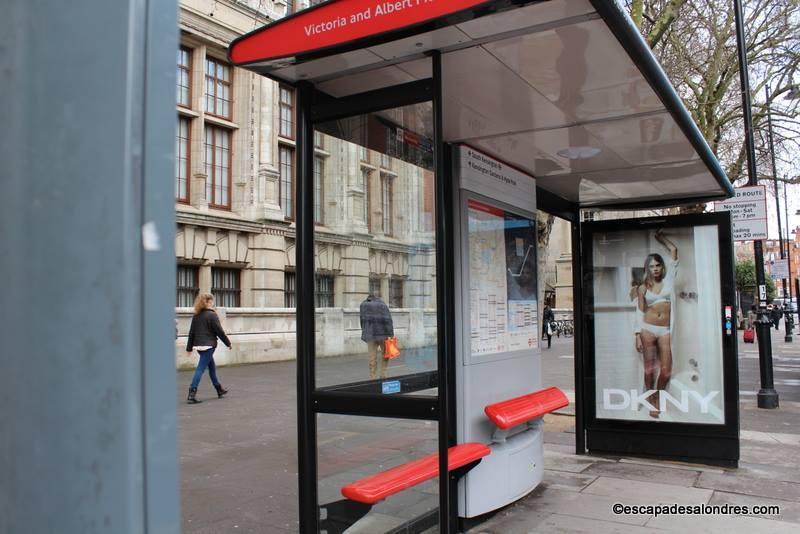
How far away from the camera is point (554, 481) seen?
5961 mm

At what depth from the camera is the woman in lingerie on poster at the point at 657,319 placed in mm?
6781

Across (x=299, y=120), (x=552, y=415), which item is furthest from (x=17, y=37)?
(x=552, y=415)

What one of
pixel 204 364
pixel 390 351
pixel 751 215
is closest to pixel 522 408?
pixel 390 351

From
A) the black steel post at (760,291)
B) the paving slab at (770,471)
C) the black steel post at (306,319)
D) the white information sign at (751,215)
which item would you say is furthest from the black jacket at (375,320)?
the black steel post at (760,291)

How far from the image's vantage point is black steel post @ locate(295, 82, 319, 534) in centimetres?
372

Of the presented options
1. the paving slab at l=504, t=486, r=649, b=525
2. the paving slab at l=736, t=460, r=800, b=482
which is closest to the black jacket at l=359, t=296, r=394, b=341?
the paving slab at l=504, t=486, r=649, b=525

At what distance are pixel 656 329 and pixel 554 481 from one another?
201 cm

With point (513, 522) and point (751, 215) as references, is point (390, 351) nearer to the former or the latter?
point (513, 522)

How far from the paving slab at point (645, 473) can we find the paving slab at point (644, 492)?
148 mm

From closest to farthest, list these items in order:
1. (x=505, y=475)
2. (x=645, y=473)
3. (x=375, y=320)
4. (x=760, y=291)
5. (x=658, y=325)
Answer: (x=375, y=320), (x=505, y=475), (x=645, y=473), (x=658, y=325), (x=760, y=291)

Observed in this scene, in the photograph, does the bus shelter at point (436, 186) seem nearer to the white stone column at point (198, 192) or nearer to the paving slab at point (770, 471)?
the paving slab at point (770, 471)

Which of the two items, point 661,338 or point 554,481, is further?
point 661,338

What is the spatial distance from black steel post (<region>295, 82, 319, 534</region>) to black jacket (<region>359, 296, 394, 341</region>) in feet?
1.13

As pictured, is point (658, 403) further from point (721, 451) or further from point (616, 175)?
point (616, 175)
